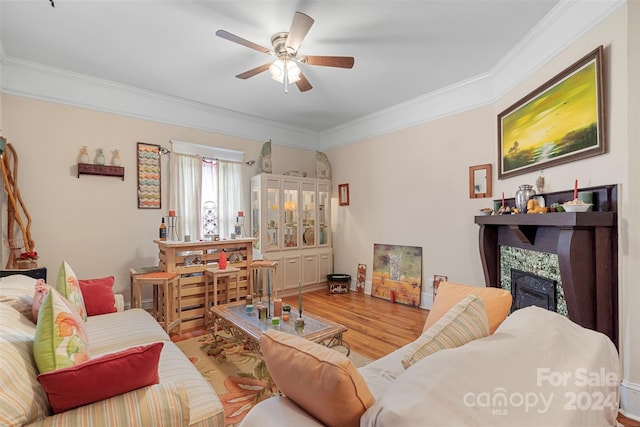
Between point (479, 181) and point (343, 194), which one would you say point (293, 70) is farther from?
point (343, 194)

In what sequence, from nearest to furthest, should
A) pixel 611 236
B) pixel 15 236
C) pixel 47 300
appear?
pixel 47 300 < pixel 611 236 < pixel 15 236

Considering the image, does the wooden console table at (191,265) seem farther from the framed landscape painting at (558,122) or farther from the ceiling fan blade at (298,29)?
the framed landscape painting at (558,122)

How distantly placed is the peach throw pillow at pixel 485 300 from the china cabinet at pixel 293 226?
10.5 feet

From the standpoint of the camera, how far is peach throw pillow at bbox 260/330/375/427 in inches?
31.7

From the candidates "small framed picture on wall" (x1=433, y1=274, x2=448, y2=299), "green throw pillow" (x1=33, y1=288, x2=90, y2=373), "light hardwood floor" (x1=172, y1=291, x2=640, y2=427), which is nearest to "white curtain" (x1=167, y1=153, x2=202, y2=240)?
"light hardwood floor" (x1=172, y1=291, x2=640, y2=427)

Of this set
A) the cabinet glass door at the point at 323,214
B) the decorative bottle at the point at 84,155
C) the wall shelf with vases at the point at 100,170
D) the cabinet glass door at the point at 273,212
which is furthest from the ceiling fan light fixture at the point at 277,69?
the cabinet glass door at the point at 323,214

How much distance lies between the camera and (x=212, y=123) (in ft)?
14.6

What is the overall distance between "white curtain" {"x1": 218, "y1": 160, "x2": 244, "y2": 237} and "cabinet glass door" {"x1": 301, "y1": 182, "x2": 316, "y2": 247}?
1066 mm

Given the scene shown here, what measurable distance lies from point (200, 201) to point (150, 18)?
2.35 m

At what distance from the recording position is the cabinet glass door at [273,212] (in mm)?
4680

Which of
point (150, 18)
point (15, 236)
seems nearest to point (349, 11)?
point (150, 18)

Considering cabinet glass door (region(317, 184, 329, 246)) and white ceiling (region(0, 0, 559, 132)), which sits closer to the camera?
white ceiling (region(0, 0, 559, 132))

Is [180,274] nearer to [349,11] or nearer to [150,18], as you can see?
[150,18]

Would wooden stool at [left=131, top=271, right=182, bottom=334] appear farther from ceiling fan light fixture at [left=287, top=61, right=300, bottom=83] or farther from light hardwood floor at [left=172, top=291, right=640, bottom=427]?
ceiling fan light fixture at [left=287, top=61, right=300, bottom=83]
